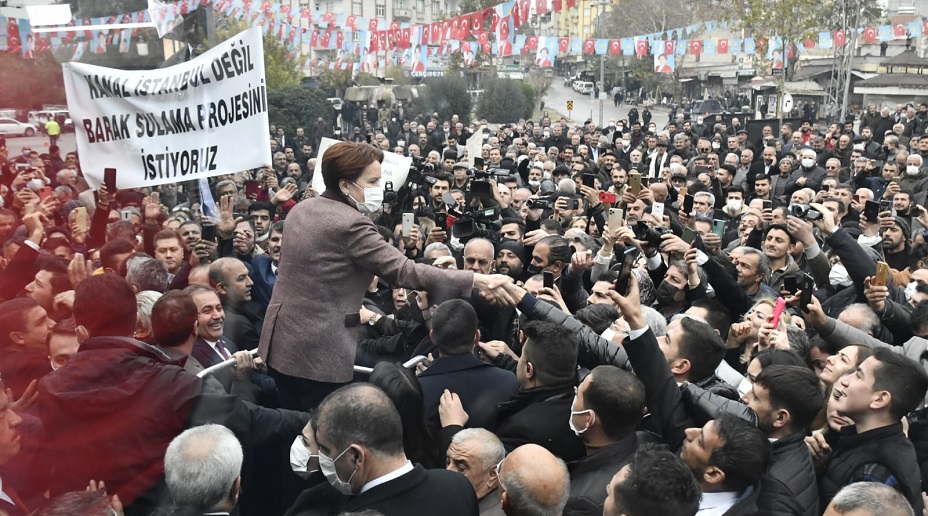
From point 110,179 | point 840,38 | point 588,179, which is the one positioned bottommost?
point 588,179

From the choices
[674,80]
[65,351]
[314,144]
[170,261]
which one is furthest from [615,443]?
[674,80]

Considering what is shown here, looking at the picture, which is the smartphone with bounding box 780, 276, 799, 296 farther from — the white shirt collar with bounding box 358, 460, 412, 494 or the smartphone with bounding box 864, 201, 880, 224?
the white shirt collar with bounding box 358, 460, 412, 494

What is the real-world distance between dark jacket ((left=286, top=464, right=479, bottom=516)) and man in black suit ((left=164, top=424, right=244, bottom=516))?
0.23 metres

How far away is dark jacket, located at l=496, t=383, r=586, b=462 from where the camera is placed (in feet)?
11.8

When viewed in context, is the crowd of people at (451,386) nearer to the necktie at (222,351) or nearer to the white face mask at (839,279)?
the necktie at (222,351)

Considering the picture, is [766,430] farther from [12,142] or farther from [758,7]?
[758,7]

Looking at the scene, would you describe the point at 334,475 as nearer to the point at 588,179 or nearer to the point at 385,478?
the point at 385,478

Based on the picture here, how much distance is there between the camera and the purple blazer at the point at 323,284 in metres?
3.75

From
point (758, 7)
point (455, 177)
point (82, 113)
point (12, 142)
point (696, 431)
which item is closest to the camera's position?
point (696, 431)

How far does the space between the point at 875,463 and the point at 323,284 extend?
90.4 inches

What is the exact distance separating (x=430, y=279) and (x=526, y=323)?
534mm

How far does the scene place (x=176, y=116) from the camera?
7.03 meters

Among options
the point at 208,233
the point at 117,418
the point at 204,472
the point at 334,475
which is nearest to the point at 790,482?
the point at 334,475

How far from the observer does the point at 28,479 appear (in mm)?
3326
